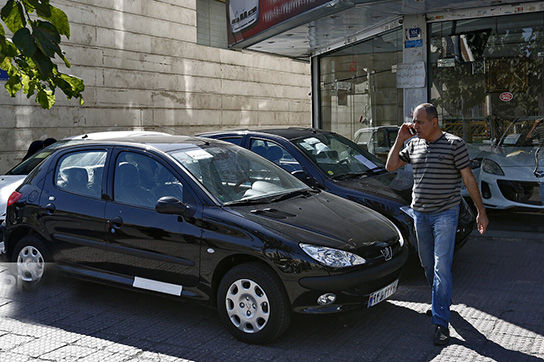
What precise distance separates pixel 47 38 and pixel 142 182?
1.94 metres

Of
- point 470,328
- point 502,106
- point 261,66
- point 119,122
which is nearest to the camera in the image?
point 470,328

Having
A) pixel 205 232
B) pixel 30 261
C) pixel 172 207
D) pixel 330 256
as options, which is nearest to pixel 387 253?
pixel 330 256

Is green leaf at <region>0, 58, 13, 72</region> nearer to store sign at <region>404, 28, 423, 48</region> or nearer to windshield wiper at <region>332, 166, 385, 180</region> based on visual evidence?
windshield wiper at <region>332, 166, 385, 180</region>

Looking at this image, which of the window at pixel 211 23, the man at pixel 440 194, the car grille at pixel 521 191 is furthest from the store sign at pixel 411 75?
the window at pixel 211 23

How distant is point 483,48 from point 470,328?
6.96 metres

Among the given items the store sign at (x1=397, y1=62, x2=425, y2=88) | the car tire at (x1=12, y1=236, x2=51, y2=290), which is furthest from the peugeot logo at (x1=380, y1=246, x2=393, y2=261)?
the store sign at (x1=397, y1=62, x2=425, y2=88)

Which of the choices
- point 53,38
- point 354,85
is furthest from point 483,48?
point 53,38

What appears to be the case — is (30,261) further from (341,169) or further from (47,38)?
(341,169)

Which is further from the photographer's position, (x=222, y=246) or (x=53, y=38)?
(x=222, y=246)

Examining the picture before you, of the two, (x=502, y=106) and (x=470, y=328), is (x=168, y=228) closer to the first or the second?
(x=470, y=328)

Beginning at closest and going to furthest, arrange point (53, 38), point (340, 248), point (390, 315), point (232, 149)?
1. point (53, 38)
2. point (340, 248)
3. point (390, 315)
4. point (232, 149)

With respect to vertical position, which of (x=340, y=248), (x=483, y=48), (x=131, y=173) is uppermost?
(x=483, y=48)

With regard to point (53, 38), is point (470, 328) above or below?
below

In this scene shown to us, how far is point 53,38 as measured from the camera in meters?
3.65
